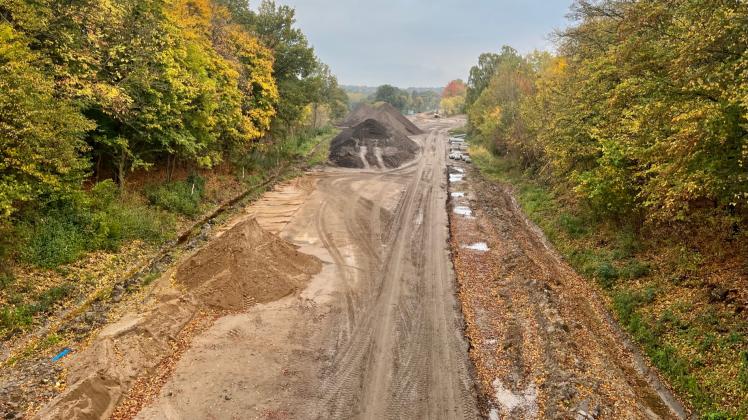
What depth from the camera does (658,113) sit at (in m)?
12.6

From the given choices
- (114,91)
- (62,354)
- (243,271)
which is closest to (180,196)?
(114,91)

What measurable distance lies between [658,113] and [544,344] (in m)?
7.91

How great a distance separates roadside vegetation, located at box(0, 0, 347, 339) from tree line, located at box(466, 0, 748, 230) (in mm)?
19282

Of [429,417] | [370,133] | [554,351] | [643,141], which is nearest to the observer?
[429,417]

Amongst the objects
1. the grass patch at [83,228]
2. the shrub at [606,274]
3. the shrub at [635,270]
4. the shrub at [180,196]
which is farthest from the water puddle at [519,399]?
the shrub at [180,196]

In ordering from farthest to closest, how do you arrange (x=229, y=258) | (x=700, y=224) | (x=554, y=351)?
1. (x=229, y=258)
2. (x=700, y=224)
3. (x=554, y=351)

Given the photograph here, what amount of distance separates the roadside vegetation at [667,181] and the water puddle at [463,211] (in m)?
5.45

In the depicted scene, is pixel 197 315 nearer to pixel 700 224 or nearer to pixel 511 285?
pixel 511 285

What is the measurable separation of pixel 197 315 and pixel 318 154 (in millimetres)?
38044

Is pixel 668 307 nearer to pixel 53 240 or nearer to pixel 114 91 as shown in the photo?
pixel 114 91

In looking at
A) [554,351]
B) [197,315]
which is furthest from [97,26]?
[554,351]

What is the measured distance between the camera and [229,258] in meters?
17.4

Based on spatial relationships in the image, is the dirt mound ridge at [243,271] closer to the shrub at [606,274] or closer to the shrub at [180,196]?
the shrub at [180,196]

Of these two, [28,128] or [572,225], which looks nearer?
[28,128]
